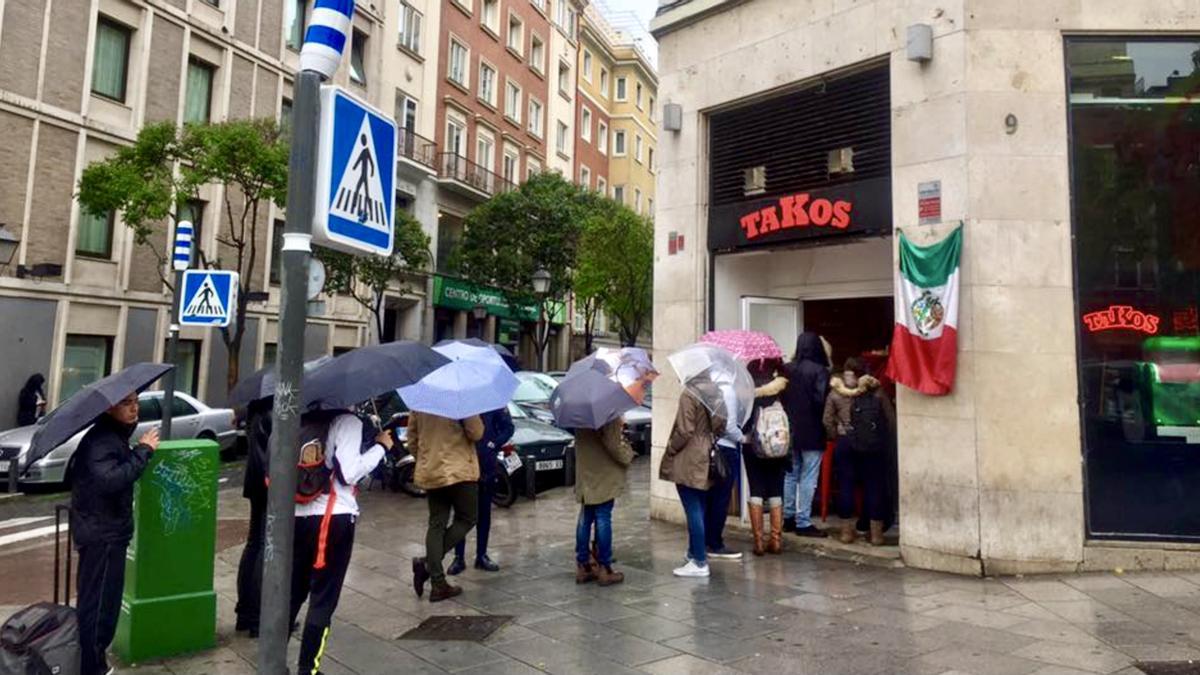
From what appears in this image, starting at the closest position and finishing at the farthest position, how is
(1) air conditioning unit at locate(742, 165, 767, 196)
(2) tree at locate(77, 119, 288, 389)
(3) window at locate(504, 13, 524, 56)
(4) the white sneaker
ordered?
(4) the white sneaker
(1) air conditioning unit at locate(742, 165, 767, 196)
(2) tree at locate(77, 119, 288, 389)
(3) window at locate(504, 13, 524, 56)

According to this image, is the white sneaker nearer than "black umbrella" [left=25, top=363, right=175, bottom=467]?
No

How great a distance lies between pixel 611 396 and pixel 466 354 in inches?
50.1

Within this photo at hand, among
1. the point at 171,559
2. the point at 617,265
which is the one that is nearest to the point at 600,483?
the point at 171,559

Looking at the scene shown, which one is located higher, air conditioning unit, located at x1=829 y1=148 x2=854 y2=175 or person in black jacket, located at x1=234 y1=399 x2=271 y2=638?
air conditioning unit, located at x1=829 y1=148 x2=854 y2=175

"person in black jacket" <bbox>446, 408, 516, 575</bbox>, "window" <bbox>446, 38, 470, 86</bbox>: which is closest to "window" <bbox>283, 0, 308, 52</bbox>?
"window" <bbox>446, 38, 470, 86</bbox>

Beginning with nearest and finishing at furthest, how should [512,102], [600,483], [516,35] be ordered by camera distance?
[600,483]
[512,102]
[516,35]

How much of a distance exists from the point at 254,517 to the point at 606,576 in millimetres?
2846

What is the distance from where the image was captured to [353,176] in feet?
10.6

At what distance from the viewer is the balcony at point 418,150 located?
97.3 ft

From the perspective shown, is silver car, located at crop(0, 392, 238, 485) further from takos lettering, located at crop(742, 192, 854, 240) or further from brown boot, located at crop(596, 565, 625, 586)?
takos lettering, located at crop(742, 192, 854, 240)

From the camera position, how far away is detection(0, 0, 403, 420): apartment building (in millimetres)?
17578

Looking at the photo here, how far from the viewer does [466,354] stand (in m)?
6.88

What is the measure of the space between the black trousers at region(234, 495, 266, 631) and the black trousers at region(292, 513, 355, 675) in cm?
121

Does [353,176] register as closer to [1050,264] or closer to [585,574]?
[585,574]
